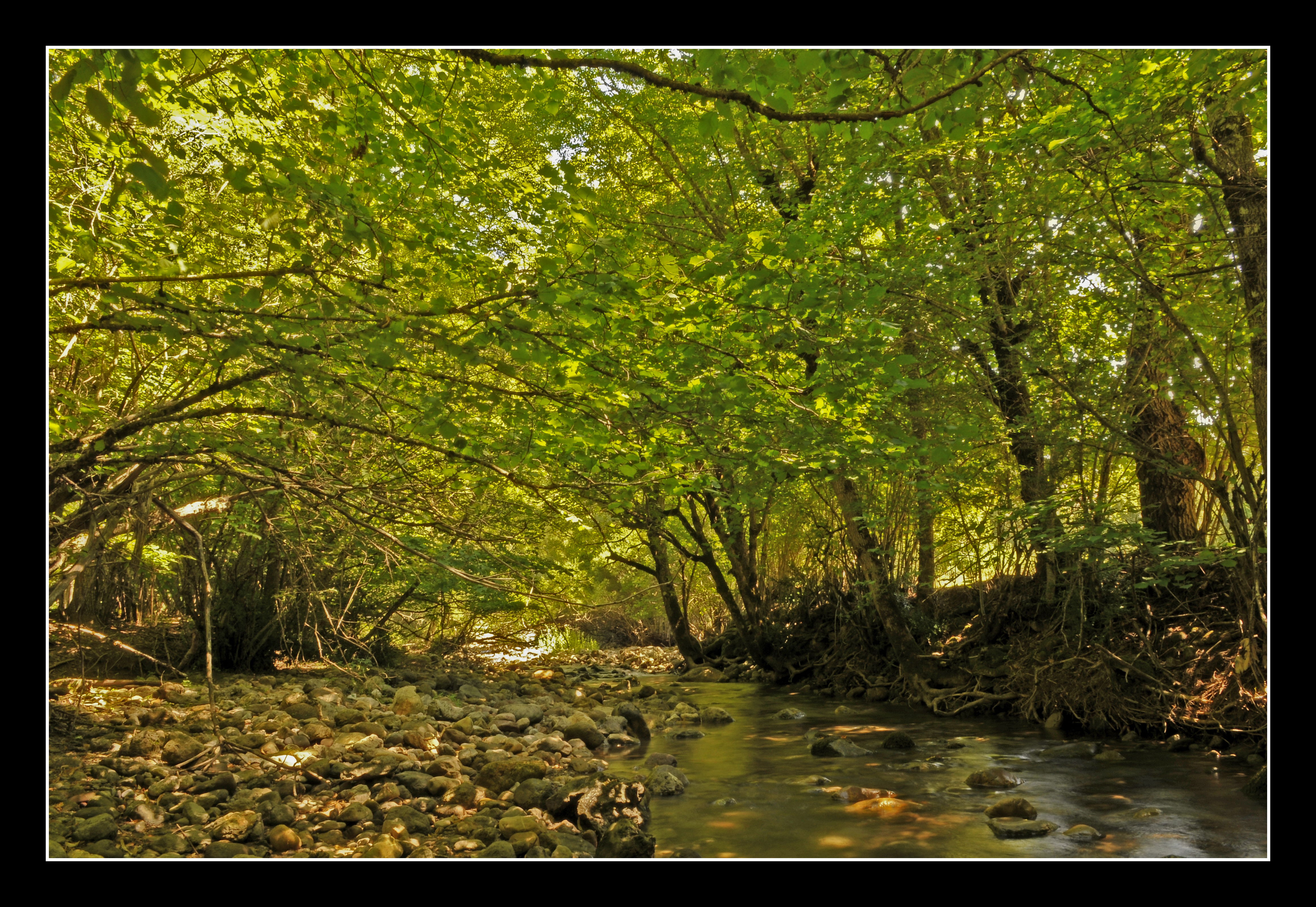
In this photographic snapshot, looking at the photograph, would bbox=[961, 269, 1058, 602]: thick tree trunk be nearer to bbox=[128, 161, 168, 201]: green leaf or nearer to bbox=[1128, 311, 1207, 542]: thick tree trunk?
bbox=[1128, 311, 1207, 542]: thick tree trunk

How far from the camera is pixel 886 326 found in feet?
13.2

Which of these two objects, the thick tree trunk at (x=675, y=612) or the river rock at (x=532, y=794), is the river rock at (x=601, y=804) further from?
the thick tree trunk at (x=675, y=612)

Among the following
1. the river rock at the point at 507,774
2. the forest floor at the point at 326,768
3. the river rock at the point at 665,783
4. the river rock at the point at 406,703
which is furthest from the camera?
the river rock at the point at 406,703

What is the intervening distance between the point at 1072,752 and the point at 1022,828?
2.41 meters

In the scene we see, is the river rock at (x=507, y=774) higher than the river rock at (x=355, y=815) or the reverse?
the reverse

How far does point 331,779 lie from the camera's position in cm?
524

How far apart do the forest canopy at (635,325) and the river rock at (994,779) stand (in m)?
2.07

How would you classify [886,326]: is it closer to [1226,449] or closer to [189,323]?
[189,323]

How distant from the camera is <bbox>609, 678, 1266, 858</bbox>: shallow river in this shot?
4.68 metres

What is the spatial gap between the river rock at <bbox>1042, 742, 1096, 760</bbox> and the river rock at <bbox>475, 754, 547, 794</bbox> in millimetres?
4417

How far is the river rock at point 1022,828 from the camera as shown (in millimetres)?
4879

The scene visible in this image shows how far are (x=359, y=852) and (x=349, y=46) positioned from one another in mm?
3747

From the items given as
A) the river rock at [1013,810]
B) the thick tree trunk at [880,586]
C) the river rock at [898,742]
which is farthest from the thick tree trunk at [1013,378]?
the river rock at [1013,810]

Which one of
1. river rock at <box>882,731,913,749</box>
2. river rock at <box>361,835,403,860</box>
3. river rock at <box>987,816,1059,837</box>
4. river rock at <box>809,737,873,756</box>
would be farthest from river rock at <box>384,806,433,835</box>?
river rock at <box>882,731,913,749</box>
